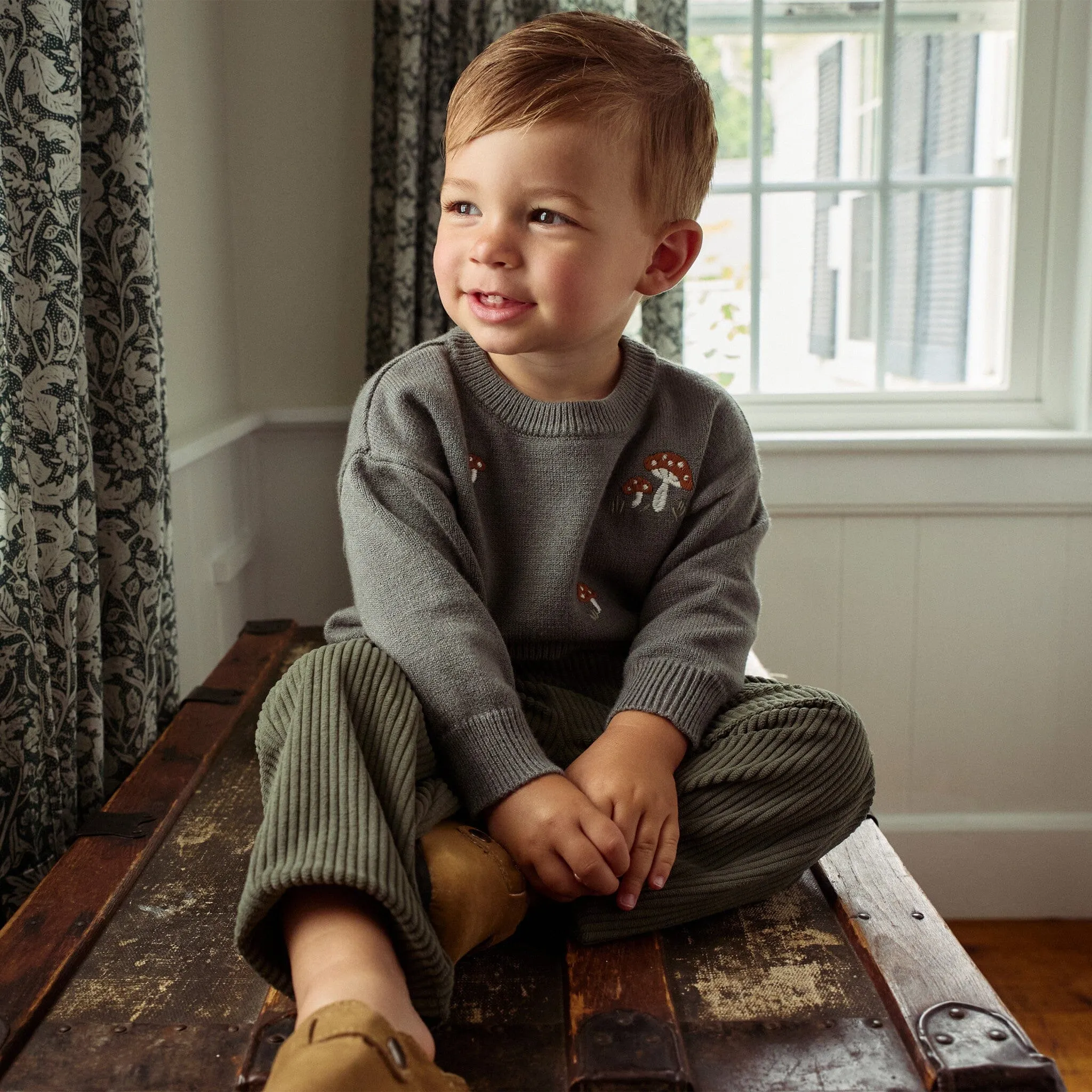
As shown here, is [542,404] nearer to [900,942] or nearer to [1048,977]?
[900,942]

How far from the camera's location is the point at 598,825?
0.86 meters

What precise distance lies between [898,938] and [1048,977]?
1207mm

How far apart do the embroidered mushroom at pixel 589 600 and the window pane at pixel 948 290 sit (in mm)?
1264

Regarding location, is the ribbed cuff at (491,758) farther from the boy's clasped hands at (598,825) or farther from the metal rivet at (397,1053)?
the metal rivet at (397,1053)

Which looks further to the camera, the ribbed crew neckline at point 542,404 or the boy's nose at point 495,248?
the ribbed crew neckline at point 542,404

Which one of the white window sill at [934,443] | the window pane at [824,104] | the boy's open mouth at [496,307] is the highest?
the window pane at [824,104]

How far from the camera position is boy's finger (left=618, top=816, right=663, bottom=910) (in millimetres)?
880

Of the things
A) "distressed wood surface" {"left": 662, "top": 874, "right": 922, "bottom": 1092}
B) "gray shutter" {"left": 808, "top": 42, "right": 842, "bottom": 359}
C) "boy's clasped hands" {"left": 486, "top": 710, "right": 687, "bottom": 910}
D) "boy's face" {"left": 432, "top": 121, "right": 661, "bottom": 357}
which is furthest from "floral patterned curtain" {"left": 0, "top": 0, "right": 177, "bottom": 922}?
"gray shutter" {"left": 808, "top": 42, "right": 842, "bottom": 359}

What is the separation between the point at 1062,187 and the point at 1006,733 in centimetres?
96

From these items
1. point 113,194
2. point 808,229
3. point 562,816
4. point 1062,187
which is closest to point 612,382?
point 562,816

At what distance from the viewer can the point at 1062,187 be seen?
2035 millimetres

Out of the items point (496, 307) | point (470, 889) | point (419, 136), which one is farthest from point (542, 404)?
point (419, 136)

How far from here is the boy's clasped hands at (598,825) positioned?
861 mm

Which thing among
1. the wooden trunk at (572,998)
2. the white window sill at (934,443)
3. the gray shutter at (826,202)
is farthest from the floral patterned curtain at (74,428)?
the gray shutter at (826,202)
